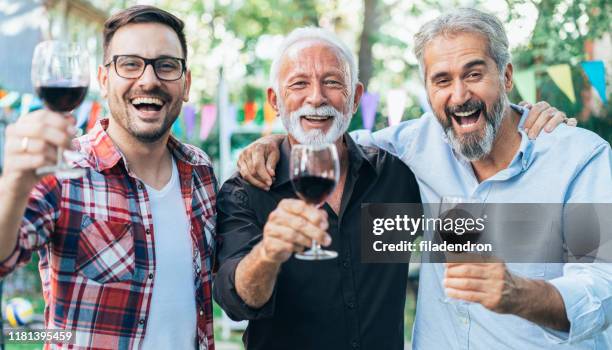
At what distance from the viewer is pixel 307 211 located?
1937 millimetres

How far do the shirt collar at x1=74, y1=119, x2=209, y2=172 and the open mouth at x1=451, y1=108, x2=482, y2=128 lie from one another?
3.88 ft

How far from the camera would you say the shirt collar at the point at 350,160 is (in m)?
2.84

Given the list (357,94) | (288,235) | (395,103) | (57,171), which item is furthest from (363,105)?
(57,171)

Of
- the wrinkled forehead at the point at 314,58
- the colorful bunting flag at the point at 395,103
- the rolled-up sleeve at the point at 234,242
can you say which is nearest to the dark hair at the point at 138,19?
the wrinkled forehead at the point at 314,58

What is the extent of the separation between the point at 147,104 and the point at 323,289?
1088 millimetres

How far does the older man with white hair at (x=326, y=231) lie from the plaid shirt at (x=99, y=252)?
11.3 inches

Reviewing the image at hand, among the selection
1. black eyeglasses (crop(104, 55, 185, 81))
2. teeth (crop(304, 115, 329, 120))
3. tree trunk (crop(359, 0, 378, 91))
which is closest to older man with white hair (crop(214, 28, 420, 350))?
teeth (crop(304, 115, 329, 120))

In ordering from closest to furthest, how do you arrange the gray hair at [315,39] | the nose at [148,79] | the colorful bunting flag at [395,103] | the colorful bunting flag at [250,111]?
the nose at [148,79], the gray hair at [315,39], the colorful bunting flag at [395,103], the colorful bunting flag at [250,111]

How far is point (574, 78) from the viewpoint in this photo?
26.8 ft

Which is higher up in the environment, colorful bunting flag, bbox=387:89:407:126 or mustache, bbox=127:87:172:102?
colorful bunting flag, bbox=387:89:407:126

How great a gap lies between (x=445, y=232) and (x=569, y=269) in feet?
2.08

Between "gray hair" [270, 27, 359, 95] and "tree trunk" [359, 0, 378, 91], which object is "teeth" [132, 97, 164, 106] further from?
"tree trunk" [359, 0, 378, 91]

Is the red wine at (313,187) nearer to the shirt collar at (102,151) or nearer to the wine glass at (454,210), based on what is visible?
the wine glass at (454,210)

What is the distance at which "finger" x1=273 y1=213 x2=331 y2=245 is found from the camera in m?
1.92
